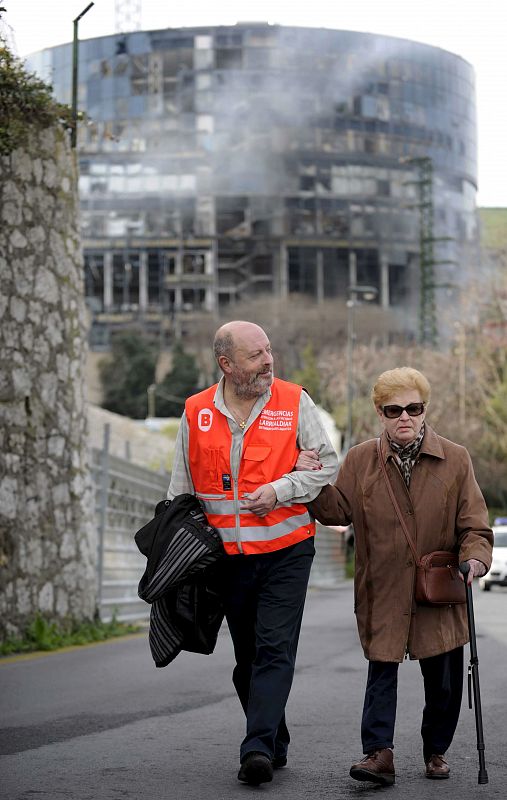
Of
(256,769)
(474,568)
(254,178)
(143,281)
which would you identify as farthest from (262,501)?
(143,281)

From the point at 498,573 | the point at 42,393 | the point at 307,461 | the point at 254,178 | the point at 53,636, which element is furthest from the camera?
the point at 254,178

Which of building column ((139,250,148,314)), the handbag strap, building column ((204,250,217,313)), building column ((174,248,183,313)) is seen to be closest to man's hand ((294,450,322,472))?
the handbag strap

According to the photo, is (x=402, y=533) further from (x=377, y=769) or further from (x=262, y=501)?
(x=377, y=769)

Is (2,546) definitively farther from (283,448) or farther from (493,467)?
(493,467)

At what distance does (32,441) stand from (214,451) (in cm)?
709

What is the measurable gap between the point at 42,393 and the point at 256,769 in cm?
786

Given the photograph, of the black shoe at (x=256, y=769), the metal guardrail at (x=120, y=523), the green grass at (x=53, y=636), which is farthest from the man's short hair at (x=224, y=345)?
the metal guardrail at (x=120, y=523)

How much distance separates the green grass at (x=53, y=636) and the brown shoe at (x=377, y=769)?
6.77 metres

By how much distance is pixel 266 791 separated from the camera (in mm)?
5930

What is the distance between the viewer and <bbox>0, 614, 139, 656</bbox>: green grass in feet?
41.9

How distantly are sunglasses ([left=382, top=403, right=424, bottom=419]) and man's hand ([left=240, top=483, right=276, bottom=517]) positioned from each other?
59 cm

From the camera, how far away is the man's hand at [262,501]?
627 centimetres

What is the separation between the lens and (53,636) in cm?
1324

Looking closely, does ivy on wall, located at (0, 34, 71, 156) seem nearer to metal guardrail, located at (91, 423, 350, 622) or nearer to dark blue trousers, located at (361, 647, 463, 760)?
metal guardrail, located at (91, 423, 350, 622)
